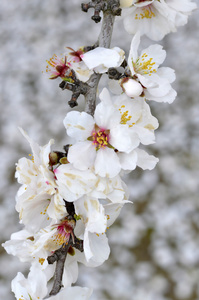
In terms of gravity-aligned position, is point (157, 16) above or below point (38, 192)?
above

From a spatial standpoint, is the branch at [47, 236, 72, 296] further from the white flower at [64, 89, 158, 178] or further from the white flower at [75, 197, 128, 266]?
the white flower at [64, 89, 158, 178]

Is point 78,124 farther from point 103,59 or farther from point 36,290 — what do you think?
point 36,290

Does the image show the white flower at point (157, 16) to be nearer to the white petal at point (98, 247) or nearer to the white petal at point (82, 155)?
the white petal at point (82, 155)

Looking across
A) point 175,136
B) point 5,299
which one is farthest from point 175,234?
point 5,299

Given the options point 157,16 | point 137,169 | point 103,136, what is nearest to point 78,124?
point 103,136

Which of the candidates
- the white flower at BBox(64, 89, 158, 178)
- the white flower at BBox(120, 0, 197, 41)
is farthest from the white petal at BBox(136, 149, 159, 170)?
the white flower at BBox(120, 0, 197, 41)

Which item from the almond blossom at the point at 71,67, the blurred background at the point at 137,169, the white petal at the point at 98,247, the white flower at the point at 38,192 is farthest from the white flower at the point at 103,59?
the blurred background at the point at 137,169

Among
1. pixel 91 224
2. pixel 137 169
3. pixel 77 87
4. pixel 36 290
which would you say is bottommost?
pixel 137 169

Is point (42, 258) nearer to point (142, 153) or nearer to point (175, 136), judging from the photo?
point (142, 153)
